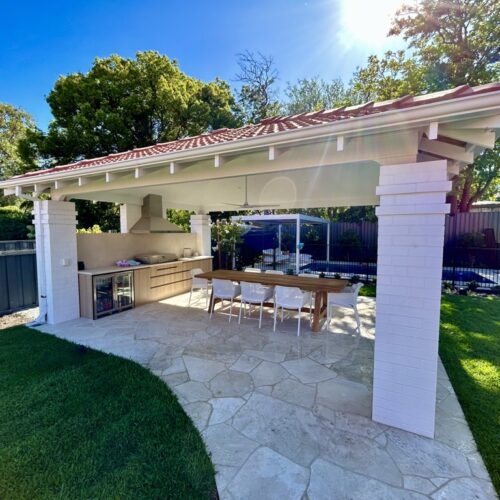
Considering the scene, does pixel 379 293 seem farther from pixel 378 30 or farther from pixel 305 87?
pixel 305 87

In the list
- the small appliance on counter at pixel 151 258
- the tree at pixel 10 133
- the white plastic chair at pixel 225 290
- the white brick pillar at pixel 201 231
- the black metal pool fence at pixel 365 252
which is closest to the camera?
the white plastic chair at pixel 225 290

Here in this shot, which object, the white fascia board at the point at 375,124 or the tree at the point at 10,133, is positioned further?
the tree at the point at 10,133

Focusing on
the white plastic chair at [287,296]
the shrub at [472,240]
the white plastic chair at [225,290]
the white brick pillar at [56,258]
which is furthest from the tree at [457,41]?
the white brick pillar at [56,258]

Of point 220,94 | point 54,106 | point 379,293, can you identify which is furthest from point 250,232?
point 379,293

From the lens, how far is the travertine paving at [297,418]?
2.15 metres

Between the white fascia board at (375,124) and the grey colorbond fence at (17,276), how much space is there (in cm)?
514

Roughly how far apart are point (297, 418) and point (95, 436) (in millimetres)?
1941

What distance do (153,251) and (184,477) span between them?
713 cm

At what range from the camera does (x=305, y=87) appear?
17.8 meters

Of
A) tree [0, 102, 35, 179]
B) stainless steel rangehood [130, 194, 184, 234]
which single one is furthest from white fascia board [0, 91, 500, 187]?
tree [0, 102, 35, 179]

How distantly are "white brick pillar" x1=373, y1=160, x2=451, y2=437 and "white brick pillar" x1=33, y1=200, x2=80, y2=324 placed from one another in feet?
20.0

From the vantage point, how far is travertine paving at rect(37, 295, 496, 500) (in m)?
2.15

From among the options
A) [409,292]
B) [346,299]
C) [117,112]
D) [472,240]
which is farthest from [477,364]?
[117,112]

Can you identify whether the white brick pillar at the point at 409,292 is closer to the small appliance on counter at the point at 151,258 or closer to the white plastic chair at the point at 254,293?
the white plastic chair at the point at 254,293
